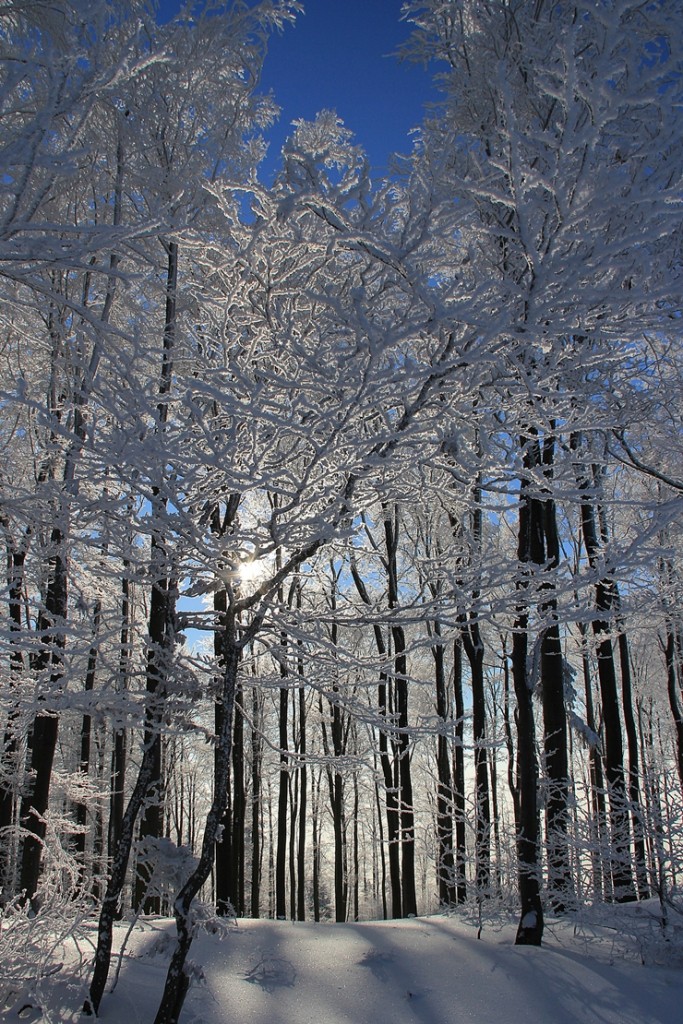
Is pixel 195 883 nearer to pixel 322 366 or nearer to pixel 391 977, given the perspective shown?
pixel 391 977

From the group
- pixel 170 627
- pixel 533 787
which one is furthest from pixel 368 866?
pixel 170 627

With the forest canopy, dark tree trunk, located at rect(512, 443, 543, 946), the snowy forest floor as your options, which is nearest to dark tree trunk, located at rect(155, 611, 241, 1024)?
the forest canopy

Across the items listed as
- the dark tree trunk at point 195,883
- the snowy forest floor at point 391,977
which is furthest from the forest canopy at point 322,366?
the snowy forest floor at point 391,977

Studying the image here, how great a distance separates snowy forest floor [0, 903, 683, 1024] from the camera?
4.27 metres

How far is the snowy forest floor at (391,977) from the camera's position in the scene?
14.0 ft

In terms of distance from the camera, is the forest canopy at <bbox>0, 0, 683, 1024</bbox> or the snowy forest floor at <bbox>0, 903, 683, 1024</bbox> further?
the snowy forest floor at <bbox>0, 903, 683, 1024</bbox>

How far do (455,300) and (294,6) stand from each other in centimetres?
600

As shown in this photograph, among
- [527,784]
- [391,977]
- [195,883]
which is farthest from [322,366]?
[527,784]

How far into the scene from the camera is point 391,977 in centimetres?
509

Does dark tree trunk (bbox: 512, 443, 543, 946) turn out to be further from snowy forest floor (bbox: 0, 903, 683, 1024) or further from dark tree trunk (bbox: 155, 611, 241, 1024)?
dark tree trunk (bbox: 155, 611, 241, 1024)

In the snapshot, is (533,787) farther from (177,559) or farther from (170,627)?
(177,559)

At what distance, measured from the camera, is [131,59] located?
3.37 meters

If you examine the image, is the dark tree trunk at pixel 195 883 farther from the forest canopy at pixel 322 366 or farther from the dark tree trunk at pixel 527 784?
the dark tree trunk at pixel 527 784

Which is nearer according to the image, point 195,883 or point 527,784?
point 195,883
